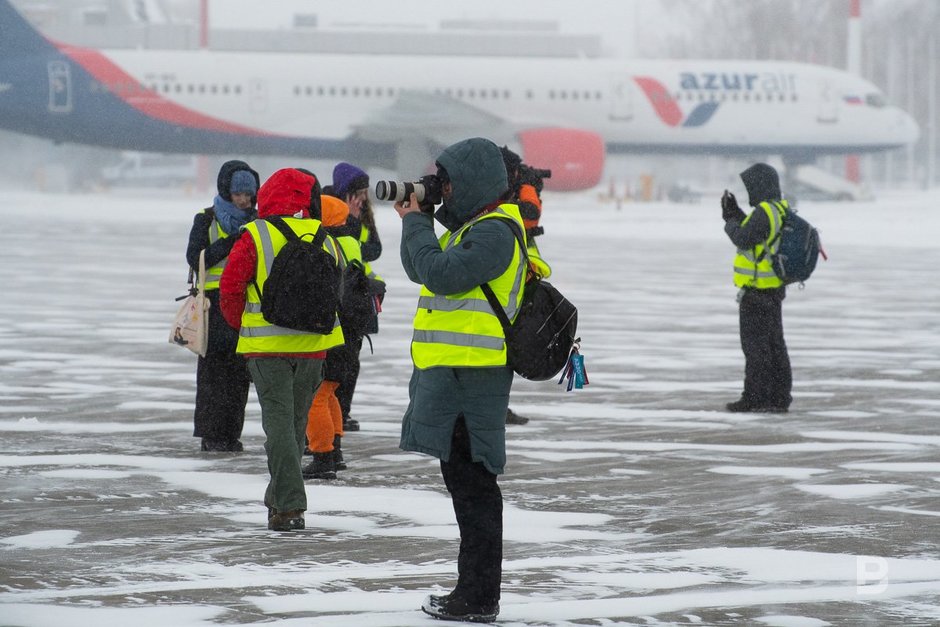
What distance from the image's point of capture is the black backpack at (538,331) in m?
5.48

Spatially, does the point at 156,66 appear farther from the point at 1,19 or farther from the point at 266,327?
the point at 266,327

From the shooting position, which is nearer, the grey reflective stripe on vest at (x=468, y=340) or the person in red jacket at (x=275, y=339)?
the grey reflective stripe on vest at (x=468, y=340)

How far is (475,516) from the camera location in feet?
18.2

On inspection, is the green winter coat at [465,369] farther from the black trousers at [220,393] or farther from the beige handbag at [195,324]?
the black trousers at [220,393]

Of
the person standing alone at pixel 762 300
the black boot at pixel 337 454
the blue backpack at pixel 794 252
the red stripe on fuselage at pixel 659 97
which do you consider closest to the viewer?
the black boot at pixel 337 454

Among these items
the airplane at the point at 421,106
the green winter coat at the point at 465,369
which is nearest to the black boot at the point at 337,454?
the green winter coat at the point at 465,369

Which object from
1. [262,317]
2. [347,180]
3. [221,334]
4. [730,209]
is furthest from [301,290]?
[730,209]

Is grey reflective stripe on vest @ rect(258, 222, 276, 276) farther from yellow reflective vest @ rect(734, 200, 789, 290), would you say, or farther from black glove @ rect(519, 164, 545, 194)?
yellow reflective vest @ rect(734, 200, 789, 290)

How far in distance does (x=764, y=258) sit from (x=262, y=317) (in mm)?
4783

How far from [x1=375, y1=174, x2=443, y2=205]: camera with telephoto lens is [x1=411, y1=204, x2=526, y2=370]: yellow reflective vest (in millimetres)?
159

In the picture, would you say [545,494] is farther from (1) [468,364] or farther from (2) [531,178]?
(2) [531,178]

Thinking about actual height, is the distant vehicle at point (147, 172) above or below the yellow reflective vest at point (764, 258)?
above

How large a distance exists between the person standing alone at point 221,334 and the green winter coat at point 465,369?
9.92 feet

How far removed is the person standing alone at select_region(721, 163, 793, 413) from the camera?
421 inches
